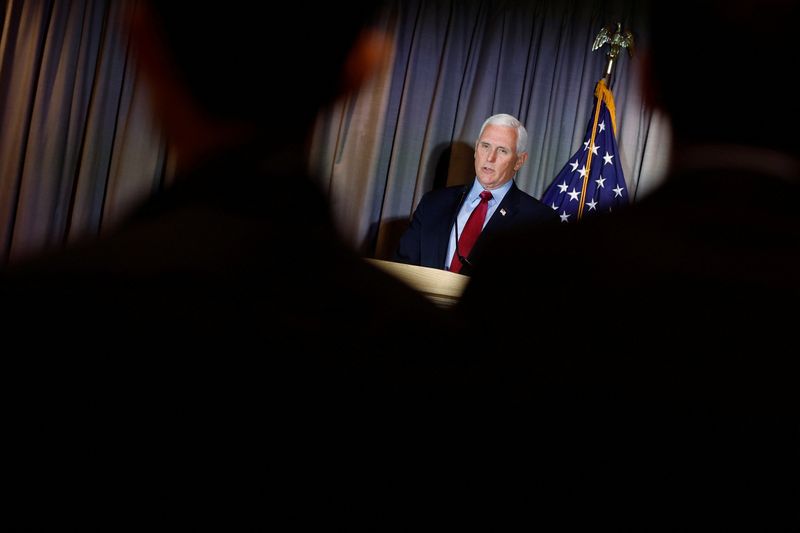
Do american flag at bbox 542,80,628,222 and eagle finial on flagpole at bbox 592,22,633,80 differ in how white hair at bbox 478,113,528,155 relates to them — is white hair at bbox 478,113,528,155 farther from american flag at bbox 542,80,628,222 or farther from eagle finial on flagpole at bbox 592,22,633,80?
eagle finial on flagpole at bbox 592,22,633,80

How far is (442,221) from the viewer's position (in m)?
2.84

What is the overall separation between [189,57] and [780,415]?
1363 mm

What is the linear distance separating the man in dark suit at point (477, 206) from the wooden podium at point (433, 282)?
4.72 feet

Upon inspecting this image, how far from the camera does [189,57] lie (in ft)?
5.25

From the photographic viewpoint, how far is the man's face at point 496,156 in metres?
2.88

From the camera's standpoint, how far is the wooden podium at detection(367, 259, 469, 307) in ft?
3.66

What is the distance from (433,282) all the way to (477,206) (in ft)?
5.54

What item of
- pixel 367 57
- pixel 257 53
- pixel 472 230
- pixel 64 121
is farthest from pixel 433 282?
pixel 64 121

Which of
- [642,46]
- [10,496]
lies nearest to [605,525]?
[10,496]

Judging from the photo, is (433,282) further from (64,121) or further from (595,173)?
(64,121)

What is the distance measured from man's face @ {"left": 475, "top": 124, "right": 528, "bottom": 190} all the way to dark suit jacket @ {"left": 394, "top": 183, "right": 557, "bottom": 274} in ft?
0.25

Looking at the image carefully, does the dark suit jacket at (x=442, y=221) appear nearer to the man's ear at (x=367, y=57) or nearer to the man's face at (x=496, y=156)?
the man's face at (x=496, y=156)

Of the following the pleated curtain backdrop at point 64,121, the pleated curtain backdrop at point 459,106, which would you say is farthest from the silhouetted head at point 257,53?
the pleated curtain backdrop at point 64,121

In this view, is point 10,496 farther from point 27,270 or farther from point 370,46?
point 370,46
